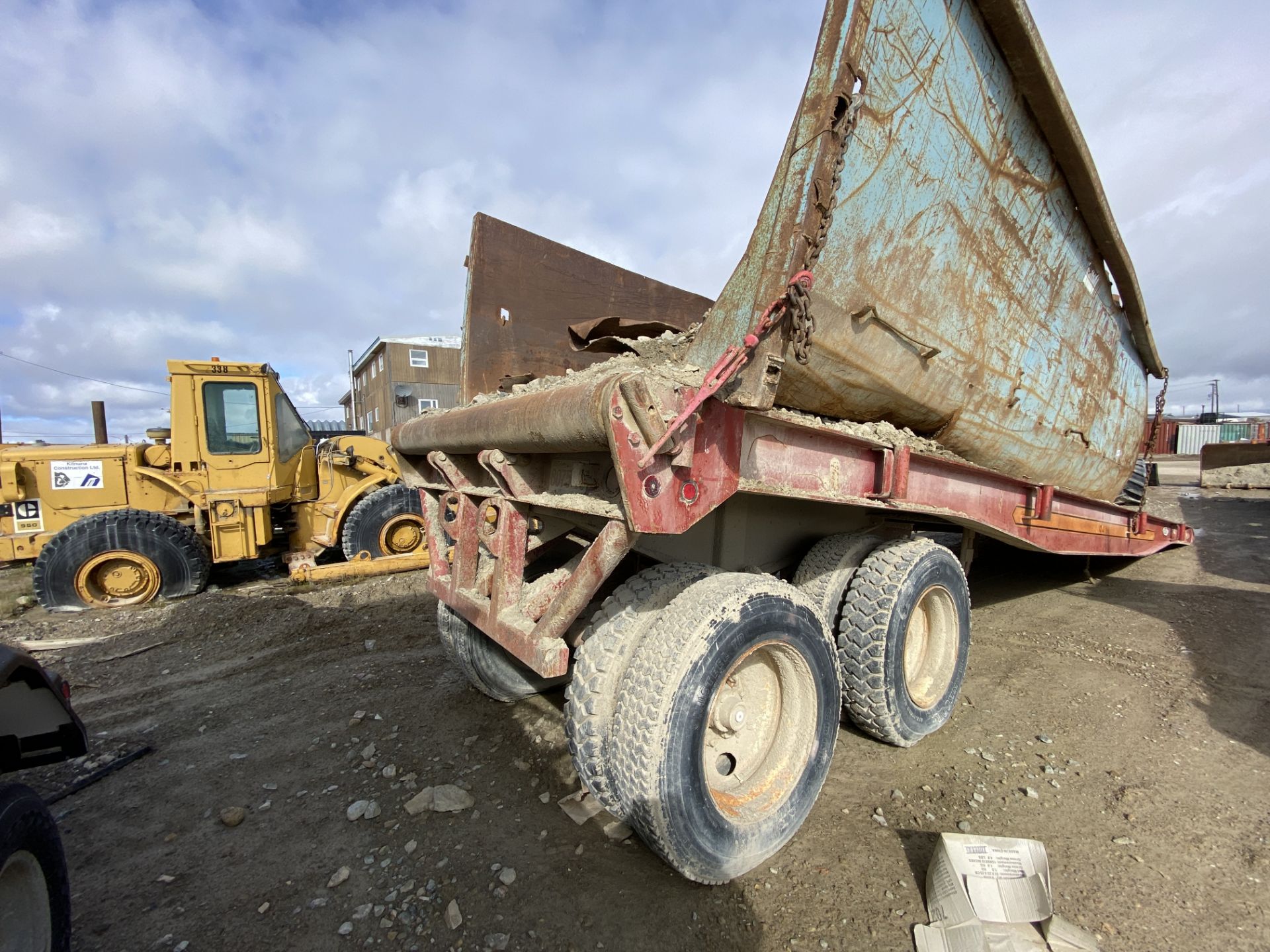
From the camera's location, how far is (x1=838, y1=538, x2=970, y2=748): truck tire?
275 cm

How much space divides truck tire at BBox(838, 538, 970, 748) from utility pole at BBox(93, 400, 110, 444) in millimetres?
10601

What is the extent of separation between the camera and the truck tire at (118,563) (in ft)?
20.0

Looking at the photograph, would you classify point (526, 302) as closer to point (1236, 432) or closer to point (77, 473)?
point (77, 473)

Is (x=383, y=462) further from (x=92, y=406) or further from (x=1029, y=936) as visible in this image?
(x=1029, y=936)

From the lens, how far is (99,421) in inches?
354

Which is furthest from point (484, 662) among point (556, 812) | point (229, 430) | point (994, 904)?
point (229, 430)

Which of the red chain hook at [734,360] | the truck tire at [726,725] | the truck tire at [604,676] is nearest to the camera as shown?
the red chain hook at [734,360]

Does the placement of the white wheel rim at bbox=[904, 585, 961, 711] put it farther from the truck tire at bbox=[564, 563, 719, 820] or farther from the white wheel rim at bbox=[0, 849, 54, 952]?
the white wheel rim at bbox=[0, 849, 54, 952]

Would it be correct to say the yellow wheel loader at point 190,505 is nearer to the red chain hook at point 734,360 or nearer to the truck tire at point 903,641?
the truck tire at point 903,641

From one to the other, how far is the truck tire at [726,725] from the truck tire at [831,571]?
47 centimetres

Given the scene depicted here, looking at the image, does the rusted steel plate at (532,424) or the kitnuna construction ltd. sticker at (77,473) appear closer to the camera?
the rusted steel plate at (532,424)

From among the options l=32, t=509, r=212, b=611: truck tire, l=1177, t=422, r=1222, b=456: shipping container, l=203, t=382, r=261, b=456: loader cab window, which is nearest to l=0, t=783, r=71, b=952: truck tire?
l=32, t=509, r=212, b=611: truck tire

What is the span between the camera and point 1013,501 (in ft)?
11.8

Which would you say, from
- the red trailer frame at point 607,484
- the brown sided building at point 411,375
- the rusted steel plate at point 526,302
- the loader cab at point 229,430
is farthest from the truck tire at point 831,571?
the brown sided building at point 411,375
